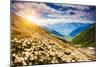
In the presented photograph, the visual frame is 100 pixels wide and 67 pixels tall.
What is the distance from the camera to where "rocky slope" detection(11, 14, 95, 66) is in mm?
2456

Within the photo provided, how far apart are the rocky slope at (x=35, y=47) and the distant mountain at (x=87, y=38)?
0.32 ft

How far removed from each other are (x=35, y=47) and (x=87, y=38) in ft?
2.62

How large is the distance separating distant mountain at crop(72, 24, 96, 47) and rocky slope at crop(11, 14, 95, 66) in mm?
98

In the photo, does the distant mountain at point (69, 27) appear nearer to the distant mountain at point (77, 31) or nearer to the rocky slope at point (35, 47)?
the distant mountain at point (77, 31)

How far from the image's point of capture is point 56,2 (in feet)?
8.71

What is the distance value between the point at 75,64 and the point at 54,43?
0.44m

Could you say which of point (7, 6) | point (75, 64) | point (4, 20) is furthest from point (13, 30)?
point (75, 64)

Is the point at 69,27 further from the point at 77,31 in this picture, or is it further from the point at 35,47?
the point at 35,47

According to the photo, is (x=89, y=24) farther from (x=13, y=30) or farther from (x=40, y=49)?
(x=13, y=30)

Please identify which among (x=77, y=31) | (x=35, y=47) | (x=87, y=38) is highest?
(x=77, y=31)

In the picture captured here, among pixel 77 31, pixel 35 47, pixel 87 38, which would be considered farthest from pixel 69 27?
pixel 35 47

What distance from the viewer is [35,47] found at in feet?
8.33

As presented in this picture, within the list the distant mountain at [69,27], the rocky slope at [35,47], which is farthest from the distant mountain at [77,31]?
the rocky slope at [35,47]

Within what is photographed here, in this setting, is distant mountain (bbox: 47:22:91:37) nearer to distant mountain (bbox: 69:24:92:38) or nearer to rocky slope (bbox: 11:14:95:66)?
distant mountain (bbox: 69:24:92:38)
